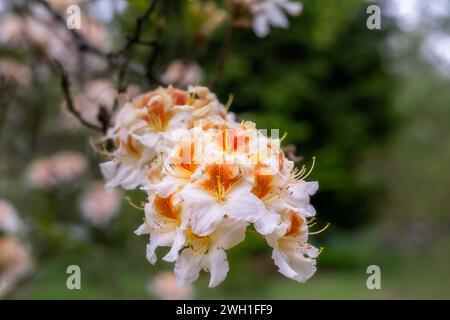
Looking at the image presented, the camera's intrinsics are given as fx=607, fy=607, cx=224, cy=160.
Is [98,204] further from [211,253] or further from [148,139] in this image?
[211,253]

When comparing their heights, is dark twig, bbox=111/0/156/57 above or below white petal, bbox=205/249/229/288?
above

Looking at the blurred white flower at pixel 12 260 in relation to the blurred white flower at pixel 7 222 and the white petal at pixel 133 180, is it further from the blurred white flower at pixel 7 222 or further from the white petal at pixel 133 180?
the white petal at pixel 133 180

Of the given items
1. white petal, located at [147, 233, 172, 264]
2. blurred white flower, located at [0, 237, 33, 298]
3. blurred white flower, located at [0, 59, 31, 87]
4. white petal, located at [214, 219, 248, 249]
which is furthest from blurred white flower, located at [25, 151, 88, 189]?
white petal, located at [214, 219, 248, 249]

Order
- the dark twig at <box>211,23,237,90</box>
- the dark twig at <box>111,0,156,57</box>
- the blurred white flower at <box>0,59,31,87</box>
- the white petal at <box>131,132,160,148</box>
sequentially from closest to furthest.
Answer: the white petal at <box>131,132,160,148</box>, the dark twig at <box>111,0,156,57</box>, the dark twig at <box>211,23,237,90</box>, the blurred white flower at <box>0,59,31,87</box>

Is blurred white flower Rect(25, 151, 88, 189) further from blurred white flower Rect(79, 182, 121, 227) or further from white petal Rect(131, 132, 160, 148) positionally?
white petal Rect(131, 132, 160, 148)

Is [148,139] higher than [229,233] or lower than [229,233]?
higher

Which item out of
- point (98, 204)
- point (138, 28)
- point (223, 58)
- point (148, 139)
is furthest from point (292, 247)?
point (98, 204)
